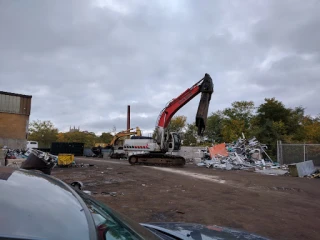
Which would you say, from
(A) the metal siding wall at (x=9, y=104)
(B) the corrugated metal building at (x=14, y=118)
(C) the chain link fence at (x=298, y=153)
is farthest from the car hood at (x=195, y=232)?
(A) the metal siding wall at (x=9, y=104)

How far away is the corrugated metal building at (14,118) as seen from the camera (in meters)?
37.7

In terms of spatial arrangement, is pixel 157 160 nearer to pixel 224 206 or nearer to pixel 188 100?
pixel 188 100

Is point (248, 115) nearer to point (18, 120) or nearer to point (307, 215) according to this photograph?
point (18, 120)

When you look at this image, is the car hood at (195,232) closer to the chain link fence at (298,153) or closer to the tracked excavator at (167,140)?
the tracked excavator at (167,140)

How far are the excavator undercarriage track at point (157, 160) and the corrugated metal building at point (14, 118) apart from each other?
2133cm

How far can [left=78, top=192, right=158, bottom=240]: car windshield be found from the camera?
5.46 ft

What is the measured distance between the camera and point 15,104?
38.8m

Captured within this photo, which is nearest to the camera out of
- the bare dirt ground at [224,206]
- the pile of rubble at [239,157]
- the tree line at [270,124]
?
the bare dirt ground at [224,206]

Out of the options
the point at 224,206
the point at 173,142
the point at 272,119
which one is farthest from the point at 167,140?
the point at 272,119

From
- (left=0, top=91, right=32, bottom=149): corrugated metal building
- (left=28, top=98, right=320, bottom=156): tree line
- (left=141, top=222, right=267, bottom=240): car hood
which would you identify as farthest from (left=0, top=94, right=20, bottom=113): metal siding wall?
(left=141, top=222, right=267, bottom=240): car hood

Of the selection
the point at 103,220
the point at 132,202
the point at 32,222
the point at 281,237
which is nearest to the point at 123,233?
the point at 103,220

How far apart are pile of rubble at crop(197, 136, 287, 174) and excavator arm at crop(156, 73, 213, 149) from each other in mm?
3641

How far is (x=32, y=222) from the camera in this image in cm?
145

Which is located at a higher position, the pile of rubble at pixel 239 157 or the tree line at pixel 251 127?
the tree line at pixel 251 127
